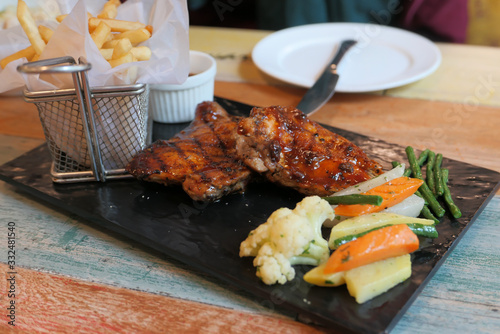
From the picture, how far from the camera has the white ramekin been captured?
3148 mm

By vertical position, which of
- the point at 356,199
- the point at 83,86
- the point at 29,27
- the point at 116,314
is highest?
the point at 29,27

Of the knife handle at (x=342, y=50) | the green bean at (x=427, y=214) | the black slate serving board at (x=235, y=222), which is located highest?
the knife handle at (x=342, y=50)

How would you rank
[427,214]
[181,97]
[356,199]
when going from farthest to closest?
[181,97] → [427,214] → [356,199]

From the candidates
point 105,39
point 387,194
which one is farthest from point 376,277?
point 105,39

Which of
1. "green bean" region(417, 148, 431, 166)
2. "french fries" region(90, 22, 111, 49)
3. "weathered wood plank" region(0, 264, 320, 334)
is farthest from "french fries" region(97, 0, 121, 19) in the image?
"green bean" region(417, 148, 431, 166)

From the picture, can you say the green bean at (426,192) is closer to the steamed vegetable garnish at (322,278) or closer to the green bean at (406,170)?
the green bean at (406,170)

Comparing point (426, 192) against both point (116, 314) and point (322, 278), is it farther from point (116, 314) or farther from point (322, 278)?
point (116, 314)

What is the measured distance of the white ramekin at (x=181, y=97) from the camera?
10.3 feet

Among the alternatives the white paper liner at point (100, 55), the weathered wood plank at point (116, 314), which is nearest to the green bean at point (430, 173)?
the weathered wood plank at point (116, 314)

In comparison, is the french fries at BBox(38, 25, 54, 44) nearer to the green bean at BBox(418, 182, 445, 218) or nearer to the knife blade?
the knife blade

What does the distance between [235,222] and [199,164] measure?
393mm

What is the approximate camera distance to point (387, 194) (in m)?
2.20

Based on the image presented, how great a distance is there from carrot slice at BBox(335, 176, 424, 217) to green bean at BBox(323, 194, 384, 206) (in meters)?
0.03

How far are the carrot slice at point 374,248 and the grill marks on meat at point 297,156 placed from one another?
474mm
